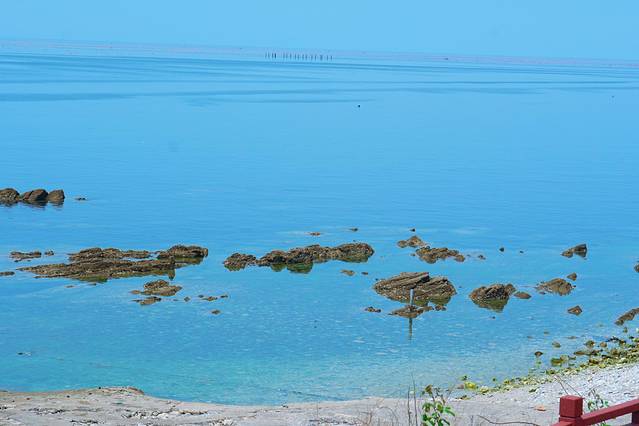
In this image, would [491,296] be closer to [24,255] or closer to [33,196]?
[24,255]

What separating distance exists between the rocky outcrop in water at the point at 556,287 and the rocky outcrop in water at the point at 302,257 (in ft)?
24.4

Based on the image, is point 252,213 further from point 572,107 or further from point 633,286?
point 572,107

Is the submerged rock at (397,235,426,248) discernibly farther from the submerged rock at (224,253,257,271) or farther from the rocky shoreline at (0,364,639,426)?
the rocky shoreline at (0,364,639,426)

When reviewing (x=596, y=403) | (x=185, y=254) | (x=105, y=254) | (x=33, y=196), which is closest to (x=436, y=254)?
(x=185, y=254)

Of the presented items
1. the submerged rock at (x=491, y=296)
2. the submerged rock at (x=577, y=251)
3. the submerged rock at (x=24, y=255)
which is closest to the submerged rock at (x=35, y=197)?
the submerged rock at (x=24, y=255)

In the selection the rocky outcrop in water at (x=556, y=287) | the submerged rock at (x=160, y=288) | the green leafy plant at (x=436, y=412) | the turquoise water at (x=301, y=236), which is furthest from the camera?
the rocky outcrop in water at (x=556, y=287)

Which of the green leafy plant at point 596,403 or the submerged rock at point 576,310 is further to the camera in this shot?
the submerged rock at point 576,310

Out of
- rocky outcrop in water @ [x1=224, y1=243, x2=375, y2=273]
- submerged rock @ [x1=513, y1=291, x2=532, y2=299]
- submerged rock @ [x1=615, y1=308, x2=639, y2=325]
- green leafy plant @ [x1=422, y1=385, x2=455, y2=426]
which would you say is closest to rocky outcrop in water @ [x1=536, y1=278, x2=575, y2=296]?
submerged rock @ [x1=513, y1=291, x2=532, y2=299]

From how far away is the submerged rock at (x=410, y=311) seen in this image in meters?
34.0

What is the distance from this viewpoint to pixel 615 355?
28.3 metres

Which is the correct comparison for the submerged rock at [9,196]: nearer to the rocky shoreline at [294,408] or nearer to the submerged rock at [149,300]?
the submerged rock at [149,300]

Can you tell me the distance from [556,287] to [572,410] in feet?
89.4

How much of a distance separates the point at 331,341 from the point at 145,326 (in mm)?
5936

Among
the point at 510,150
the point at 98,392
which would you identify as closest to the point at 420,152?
the point at 510,150
